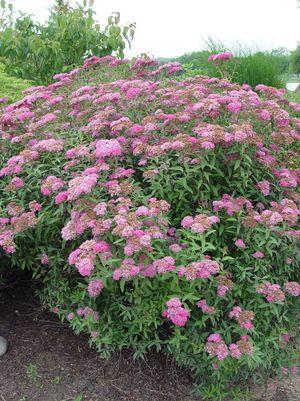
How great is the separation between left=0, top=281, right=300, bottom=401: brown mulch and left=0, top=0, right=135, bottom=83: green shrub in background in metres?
3.71

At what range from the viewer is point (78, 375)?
2803 millimetres

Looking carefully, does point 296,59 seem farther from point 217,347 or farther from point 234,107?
point 217,347

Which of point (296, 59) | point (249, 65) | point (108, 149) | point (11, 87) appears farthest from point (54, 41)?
point (296, 59)

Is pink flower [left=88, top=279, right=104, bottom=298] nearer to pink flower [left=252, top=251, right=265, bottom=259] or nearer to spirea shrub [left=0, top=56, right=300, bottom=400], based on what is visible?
spirea shrub [left=0, top=56, right=300, bottom=400]

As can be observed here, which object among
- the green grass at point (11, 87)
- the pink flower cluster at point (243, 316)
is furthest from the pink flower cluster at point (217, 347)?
the green grass at point (11, 87)

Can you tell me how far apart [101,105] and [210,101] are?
2.56 feet

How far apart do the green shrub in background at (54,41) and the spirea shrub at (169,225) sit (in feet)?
9.93

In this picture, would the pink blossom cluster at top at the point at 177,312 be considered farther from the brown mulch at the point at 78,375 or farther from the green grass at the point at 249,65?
the green grass at the point at 249,65

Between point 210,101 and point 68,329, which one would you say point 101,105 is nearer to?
point 210,101

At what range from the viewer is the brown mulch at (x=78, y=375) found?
2.66 metres

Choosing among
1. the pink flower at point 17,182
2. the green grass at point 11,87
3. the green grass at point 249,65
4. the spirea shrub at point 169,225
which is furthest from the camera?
the green grass at point 249,65

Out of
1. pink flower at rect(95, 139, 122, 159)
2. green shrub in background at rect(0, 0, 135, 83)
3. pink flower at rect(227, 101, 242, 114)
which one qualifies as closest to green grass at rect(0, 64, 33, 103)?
green shrub in background at rect(0, 0, 135, 83)

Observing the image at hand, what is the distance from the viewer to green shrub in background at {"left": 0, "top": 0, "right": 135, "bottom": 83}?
5848 mm

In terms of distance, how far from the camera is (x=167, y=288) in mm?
2172
